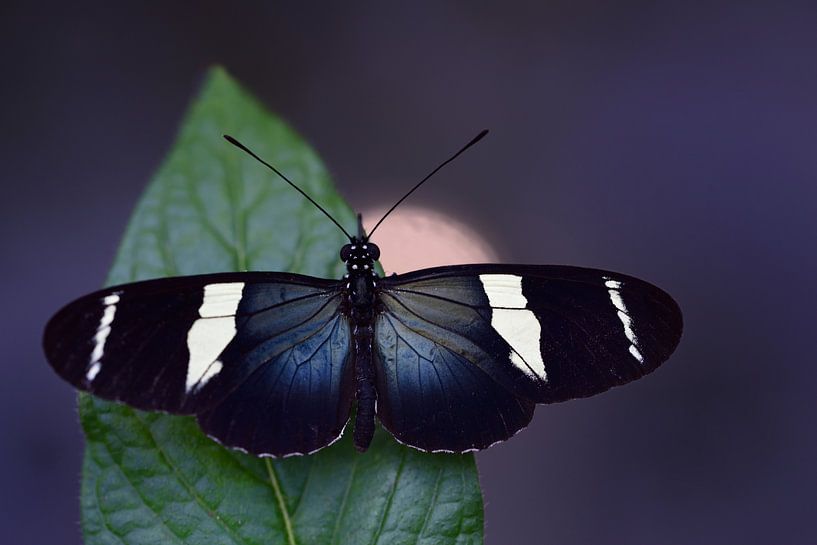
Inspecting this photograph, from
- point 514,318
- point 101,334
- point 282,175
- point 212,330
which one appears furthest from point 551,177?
point 101,334

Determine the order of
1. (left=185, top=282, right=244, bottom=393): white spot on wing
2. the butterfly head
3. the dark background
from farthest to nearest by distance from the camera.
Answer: the dark background, the butterfly head, (left=185, top=282, right=244, bottom=393): white spot on wing

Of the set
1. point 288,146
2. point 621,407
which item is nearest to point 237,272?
point 288,146

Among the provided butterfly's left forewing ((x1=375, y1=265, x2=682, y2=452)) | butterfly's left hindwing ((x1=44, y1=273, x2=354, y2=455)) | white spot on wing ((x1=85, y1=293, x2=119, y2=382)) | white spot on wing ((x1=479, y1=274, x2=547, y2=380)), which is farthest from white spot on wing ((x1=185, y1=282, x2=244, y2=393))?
white spot on wing ((x1=479, y1=274, x2=547, y2=380))

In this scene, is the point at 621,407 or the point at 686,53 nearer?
the point at 621,407

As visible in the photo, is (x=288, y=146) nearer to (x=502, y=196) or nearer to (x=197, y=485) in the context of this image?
(x=197, y=485)

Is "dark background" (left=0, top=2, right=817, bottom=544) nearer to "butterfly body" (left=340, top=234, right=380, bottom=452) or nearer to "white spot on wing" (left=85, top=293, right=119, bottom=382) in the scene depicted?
"butterfly body" (left=340, top=234, right=380, bottom=452)

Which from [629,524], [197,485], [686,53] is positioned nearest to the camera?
[197,485]

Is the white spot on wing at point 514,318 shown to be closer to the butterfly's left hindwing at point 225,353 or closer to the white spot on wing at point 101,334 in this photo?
the butterfly's left hindwing at point 225,353
